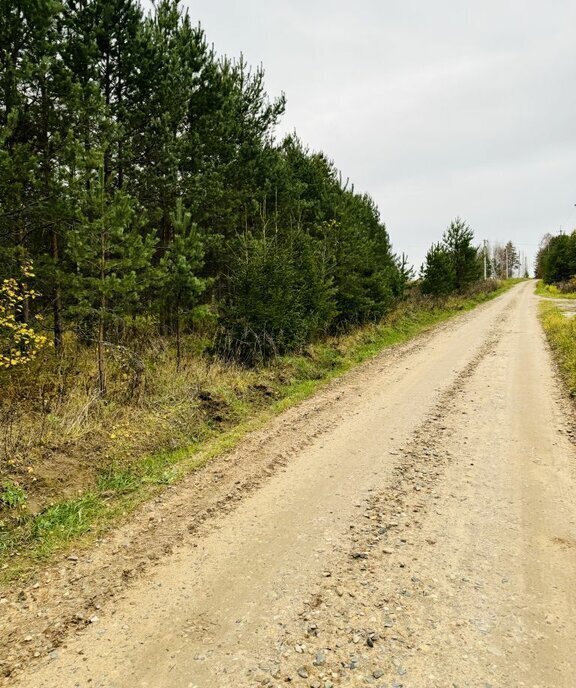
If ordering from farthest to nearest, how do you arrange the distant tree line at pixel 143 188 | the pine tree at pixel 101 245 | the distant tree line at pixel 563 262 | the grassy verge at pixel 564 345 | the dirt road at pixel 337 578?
the distant tree line at pixel 563 262 → the grassy verge at pixel 564 345 → the distant tree line at pixel 143 188 → the pine tree at pixel 101 245 → the dirt road at pixel 337 578

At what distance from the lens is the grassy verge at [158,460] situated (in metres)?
Result: 4.61

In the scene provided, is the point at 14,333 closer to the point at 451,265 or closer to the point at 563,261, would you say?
the point at 451,265

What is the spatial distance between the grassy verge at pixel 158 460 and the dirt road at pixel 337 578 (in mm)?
405

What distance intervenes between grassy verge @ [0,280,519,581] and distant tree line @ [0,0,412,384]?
1.58 meters

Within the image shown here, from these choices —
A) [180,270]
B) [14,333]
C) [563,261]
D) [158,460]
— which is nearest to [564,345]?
[180,270]

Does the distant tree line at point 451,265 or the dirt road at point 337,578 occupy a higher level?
the distant tree line at point 451,265

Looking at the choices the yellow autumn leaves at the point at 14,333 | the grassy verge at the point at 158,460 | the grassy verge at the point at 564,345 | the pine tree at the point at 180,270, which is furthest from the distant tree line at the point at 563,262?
the yellow autumn leaves at the point at 14,333

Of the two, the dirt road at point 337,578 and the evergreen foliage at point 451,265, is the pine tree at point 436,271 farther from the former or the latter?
the dirt road at point 337,578

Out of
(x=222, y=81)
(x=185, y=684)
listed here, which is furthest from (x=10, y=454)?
(x=222, y=81)

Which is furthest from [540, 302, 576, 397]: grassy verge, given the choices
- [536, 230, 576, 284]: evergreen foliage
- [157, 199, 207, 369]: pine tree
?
[536, 230, 576, 284]: evergreen foliage

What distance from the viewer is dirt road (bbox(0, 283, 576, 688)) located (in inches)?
115

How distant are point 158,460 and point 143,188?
28.9 feet

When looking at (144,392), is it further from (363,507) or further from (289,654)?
(289,654)

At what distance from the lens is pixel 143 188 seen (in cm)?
1226
